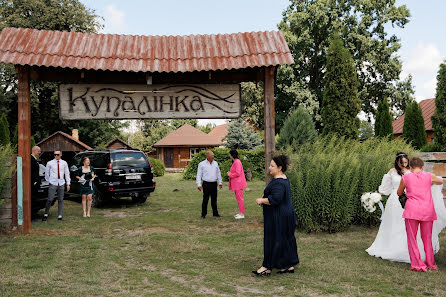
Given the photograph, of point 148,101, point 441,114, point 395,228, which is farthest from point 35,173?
point 441,114

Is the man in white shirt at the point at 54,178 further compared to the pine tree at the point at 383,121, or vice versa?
the pine tree at the point at 383,121

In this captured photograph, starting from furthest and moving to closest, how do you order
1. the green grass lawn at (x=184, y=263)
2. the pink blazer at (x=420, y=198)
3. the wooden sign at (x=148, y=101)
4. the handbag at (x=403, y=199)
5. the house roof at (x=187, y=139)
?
the house roof at (x=187, y=139), the wooden sign at (x=148, y=101), the handbag at (x=403, y=199), the pink blazer at (x=420, y=198), the green grass lawn at (x=184, y=263)

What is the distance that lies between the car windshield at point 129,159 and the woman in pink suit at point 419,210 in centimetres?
960

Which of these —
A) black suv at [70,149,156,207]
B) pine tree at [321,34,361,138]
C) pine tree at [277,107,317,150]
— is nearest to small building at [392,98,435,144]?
pine tree at [321,34,361,138]

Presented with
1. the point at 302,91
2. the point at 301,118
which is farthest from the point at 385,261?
the point at 302,91

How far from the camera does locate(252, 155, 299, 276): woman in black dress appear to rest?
18.9ft

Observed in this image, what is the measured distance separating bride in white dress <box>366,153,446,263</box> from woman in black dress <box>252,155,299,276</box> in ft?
6.17

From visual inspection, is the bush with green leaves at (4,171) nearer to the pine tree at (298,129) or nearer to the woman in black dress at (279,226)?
the woman in black dress at (279,226)

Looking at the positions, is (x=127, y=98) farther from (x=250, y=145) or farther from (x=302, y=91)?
(x=302, y=91)

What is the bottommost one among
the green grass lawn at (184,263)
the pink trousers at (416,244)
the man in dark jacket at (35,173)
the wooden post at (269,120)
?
the green grass lawn at (184,263)

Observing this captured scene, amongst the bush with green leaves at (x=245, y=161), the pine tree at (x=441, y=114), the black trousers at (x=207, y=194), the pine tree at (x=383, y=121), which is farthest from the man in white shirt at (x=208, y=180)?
the pine tree at (x=383, y=121)

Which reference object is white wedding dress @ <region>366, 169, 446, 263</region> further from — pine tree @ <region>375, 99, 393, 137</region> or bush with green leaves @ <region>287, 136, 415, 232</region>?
pine tree @ <region>375, 99, 393, 137</region>

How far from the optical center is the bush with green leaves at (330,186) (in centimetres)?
877

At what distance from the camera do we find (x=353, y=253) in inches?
278
